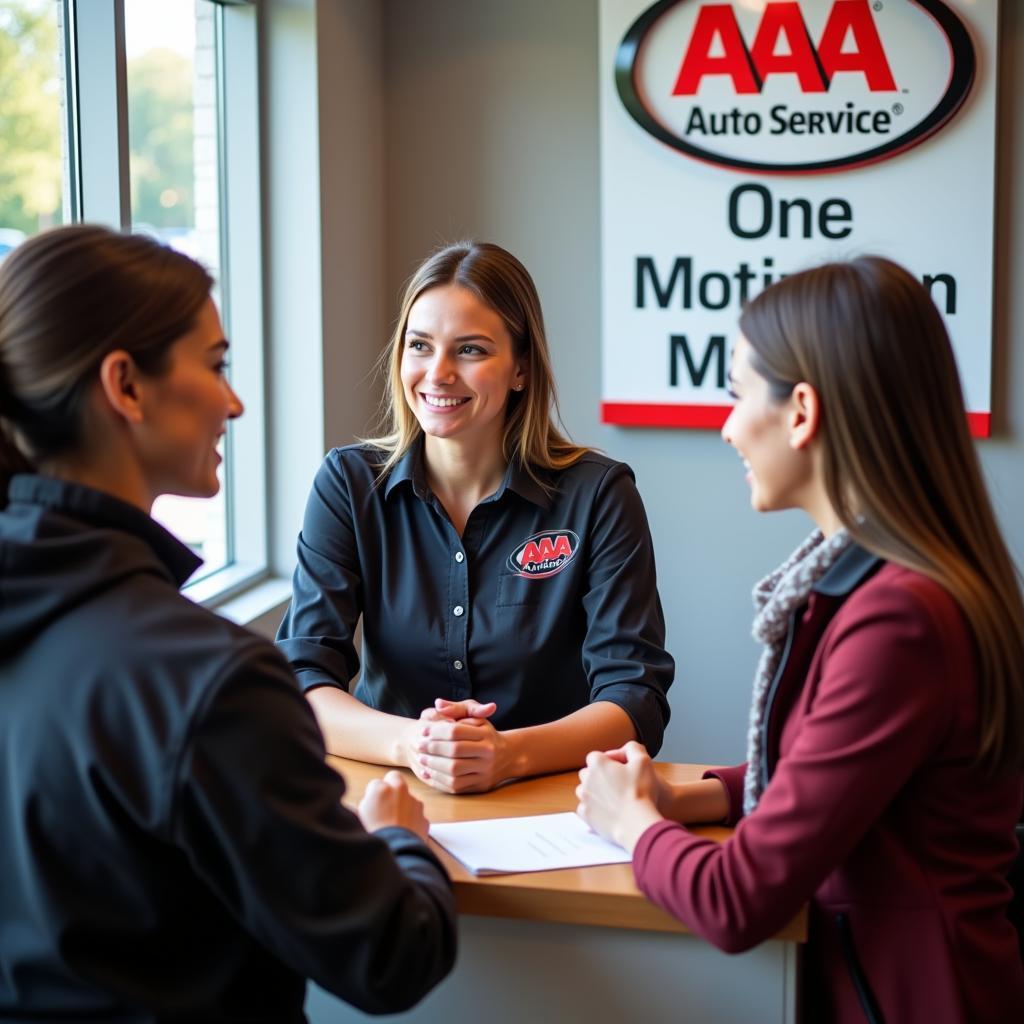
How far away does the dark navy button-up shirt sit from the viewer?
218 cm

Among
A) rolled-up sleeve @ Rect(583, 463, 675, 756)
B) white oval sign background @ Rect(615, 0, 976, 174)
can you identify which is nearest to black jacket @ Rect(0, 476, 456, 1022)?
rolled-up sleeve @ Rect(583, 463, 675, 756)

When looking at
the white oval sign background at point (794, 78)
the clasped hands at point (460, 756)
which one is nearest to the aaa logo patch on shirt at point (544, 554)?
the clasped hands at point (460, 756)

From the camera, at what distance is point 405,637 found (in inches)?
87.5

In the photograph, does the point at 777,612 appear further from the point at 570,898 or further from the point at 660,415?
the point at 660,415

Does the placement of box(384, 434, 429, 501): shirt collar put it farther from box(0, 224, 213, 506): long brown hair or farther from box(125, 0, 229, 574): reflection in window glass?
box(0, 224, 213, 506): long brown hair

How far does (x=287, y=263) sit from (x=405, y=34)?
86cm

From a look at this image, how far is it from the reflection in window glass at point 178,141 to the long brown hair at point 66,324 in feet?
5.56

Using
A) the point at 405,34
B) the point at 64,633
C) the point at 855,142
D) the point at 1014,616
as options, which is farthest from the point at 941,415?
the point at 405,34

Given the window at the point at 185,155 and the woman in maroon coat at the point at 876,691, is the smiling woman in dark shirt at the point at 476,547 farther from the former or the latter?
the window at the point at 185,155

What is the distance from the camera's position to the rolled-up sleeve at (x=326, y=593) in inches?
85.1

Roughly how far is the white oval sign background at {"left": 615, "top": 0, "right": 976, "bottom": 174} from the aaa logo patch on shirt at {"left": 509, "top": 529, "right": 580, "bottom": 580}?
173 centimetres

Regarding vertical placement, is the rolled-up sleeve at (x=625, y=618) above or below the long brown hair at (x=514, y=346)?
below

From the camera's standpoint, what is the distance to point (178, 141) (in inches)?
127

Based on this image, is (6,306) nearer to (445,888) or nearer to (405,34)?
(445,888)
